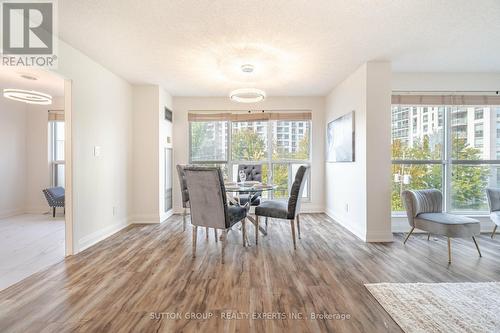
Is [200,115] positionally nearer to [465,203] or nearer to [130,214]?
[130,214]

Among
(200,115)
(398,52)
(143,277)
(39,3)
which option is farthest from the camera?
(200,115)

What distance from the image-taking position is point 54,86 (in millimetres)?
4152

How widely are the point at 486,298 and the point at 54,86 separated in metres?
6.52

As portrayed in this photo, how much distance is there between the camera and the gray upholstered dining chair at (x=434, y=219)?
2.47 m

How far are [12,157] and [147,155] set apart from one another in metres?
3.05

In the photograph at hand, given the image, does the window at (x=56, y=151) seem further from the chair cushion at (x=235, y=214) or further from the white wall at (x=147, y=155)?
the chair cushion at (x=235, y=214)

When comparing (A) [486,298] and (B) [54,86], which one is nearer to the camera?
(A) [486,298]

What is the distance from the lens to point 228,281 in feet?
6.66

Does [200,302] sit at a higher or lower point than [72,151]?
lower

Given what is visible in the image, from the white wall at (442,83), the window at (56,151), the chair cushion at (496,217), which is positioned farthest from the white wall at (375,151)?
the window at (56,151)

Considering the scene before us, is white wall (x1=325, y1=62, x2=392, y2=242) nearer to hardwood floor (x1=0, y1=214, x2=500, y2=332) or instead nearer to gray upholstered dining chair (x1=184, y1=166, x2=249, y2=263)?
hardwood floor (x1=0, y1=214, x2=500, y2=332)

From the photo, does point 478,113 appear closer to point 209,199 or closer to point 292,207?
point 292,207

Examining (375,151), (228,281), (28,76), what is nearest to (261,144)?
(375,151)

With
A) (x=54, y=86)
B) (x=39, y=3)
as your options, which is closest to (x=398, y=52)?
(x=39, y=3)
